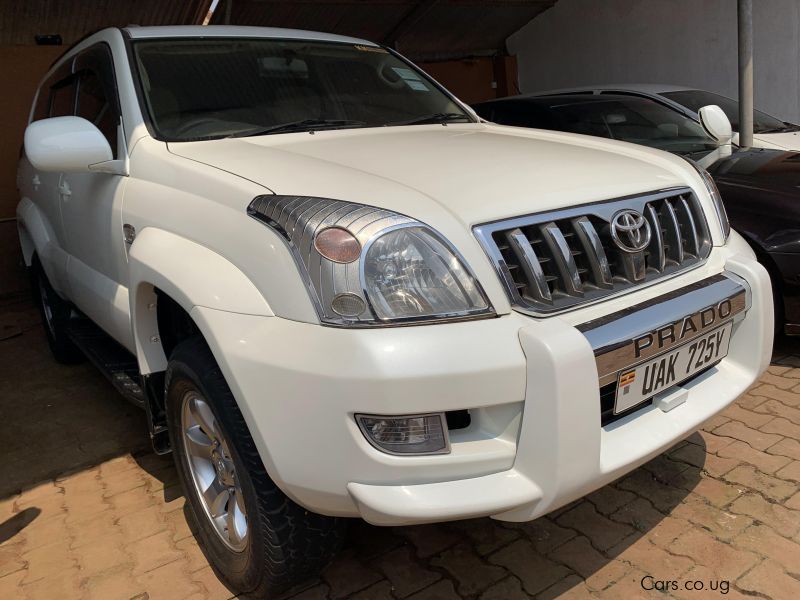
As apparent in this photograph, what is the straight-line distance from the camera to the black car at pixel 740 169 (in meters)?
3.45

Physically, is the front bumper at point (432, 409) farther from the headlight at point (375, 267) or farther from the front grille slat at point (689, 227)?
the front grille slat at point (689, 227)

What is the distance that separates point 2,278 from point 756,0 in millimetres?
9222

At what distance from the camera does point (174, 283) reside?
6.59 feet

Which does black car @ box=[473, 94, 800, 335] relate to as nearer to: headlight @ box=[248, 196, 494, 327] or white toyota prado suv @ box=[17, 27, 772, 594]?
white toyota prado suv @ box=[17, 27, 772, 594]

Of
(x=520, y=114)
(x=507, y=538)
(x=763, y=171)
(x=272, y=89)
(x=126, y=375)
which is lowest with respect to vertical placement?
(x=507, y=538)

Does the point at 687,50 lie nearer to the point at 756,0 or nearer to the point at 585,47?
the point at 756,0

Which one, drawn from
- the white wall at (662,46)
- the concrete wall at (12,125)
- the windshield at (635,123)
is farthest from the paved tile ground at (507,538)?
the white wall at (662,46)

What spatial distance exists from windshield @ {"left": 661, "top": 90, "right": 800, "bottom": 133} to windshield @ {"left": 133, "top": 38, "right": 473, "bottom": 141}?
294cm

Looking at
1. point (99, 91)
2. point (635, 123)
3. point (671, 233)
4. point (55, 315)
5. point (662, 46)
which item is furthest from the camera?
point (662, 46)

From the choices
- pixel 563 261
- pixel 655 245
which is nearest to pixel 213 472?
pixel 563 261

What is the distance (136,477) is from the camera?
302cm

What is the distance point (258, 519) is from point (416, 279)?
800 mm

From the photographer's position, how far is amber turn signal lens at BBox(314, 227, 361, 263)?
5.46ft

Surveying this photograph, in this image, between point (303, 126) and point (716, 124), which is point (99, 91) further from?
point (716, 124)
